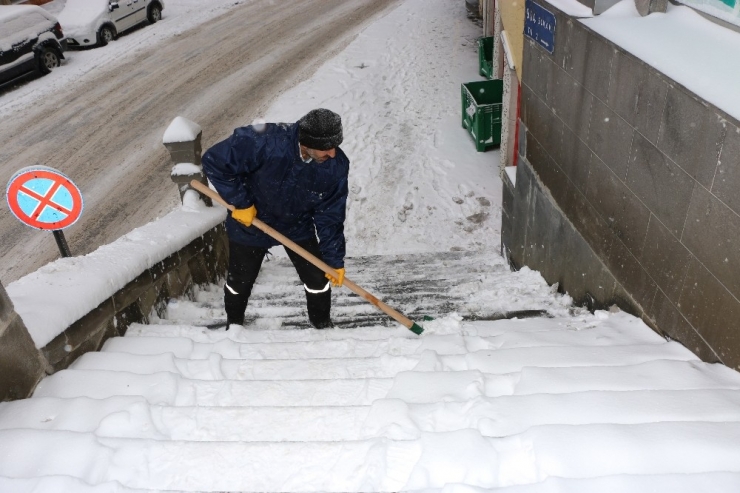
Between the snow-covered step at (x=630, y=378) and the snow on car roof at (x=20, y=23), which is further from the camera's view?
the snow on car roof at (x=20, y=23)

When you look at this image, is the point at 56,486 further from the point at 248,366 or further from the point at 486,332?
the point at 486,332

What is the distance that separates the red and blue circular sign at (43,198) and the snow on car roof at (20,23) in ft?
34.3

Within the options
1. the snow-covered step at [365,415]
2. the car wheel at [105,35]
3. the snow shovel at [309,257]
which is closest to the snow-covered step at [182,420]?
the snow-covered step at [365,415]

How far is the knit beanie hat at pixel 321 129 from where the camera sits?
11.1 ft

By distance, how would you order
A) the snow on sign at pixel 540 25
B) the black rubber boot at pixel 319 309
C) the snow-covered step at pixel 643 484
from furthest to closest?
the snow on sign at pixel 540 25 < the black rubber boot at pixel 319 309 < the snow-covered step at pixel 643 484

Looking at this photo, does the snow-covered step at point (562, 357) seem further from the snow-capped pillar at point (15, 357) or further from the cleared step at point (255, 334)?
the snow-capped pillar at point (15, 357)

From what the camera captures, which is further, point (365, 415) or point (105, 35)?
point (105, 35)

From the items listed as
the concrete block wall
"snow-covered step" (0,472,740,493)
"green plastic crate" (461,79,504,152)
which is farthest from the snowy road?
the concrete block wall

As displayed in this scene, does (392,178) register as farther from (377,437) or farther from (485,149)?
(377,437)

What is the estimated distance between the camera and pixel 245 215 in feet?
12.8

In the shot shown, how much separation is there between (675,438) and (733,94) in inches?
62.2

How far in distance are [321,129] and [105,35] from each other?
14119 millimetres

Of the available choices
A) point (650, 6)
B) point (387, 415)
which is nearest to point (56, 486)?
point (387, 415)

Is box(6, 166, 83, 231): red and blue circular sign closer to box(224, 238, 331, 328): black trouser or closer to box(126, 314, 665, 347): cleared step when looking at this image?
box(126, 314, 665, 347): cleared step
